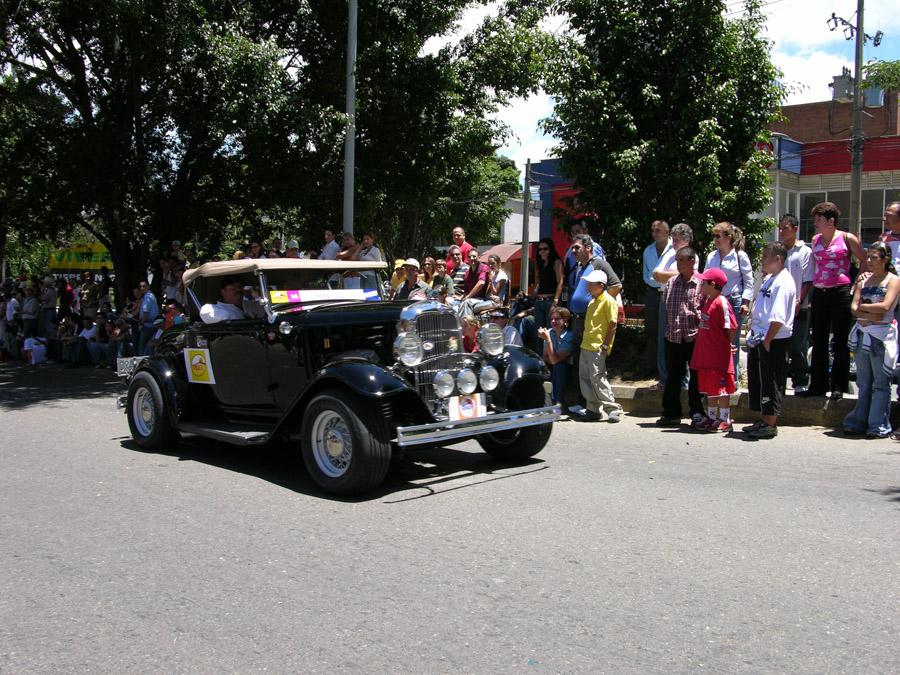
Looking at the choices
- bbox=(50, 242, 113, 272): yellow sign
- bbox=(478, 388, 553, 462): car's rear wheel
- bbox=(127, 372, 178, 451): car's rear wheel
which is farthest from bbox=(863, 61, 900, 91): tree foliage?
bbox=(50, 242, 113, 272): yellow sign

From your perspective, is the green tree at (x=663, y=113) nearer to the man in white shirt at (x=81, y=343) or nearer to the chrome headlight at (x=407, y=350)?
the chrome headlight at (x=407, y=350)

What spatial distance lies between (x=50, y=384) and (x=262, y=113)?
5947 mm

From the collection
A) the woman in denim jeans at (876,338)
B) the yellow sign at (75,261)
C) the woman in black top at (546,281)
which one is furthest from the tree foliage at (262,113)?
the yellow sign at (75,261)

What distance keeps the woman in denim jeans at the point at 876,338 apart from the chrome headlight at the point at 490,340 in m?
3.64

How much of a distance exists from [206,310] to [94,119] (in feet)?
33.1

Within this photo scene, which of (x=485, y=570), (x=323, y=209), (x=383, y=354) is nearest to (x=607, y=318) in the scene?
(x=383, y=354)

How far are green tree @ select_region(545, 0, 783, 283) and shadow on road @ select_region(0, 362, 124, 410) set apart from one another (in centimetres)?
783

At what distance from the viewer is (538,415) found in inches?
259

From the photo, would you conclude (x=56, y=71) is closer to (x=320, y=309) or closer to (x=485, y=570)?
(x=320, y=309)

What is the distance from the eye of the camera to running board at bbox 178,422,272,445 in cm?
666

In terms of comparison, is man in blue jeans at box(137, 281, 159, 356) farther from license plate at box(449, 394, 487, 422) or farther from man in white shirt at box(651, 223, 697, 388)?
license plate at box(449, 394, 487, 422)

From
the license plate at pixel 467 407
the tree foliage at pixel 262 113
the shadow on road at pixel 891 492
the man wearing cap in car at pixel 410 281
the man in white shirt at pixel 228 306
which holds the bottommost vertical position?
the shadow on road at pixel 891 492

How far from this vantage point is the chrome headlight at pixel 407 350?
20.3 feet

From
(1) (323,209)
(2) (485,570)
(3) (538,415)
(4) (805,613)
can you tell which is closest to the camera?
(4) (805,613)
